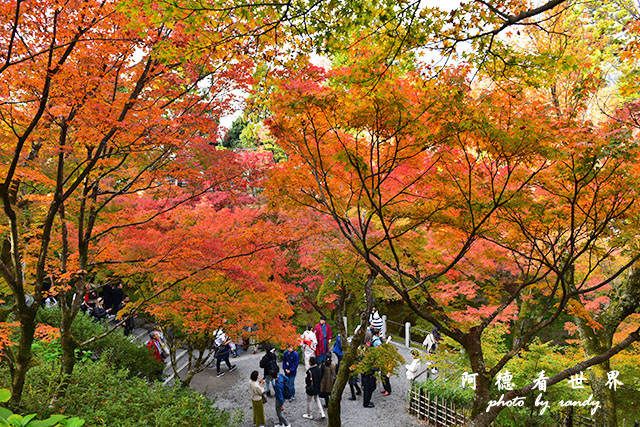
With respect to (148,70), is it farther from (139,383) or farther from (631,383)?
(631,383)

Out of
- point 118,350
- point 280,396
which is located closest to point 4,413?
point 280,396

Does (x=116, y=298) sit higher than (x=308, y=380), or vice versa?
(x=116, y=298)

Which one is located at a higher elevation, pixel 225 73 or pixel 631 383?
pixel 225 73

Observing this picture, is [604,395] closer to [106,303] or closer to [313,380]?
[313,380]

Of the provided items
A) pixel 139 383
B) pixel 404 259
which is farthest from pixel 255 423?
pixel 404 259

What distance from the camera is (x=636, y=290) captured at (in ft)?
22.1

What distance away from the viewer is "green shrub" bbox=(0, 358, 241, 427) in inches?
189

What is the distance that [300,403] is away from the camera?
9289mm

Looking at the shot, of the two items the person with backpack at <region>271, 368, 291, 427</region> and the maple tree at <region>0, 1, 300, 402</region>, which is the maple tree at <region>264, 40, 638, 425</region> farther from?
the person with backpack at <region>271, 368, 291, 427</region>

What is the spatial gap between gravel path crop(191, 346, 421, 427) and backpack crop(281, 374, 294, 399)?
1.65 feet

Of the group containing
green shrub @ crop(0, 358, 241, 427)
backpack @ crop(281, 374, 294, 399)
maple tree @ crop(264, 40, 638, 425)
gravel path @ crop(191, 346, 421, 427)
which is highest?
maple tree @ crop(264, 40, 638, 425)

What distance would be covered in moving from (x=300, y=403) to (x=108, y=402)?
17.6 feet

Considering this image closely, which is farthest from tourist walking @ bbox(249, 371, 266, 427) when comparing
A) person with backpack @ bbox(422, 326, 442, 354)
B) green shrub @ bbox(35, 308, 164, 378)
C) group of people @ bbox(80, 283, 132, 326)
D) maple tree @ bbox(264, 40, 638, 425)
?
group of people @ bbox(80, 283, 132, 326)

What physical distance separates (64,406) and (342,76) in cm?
557
